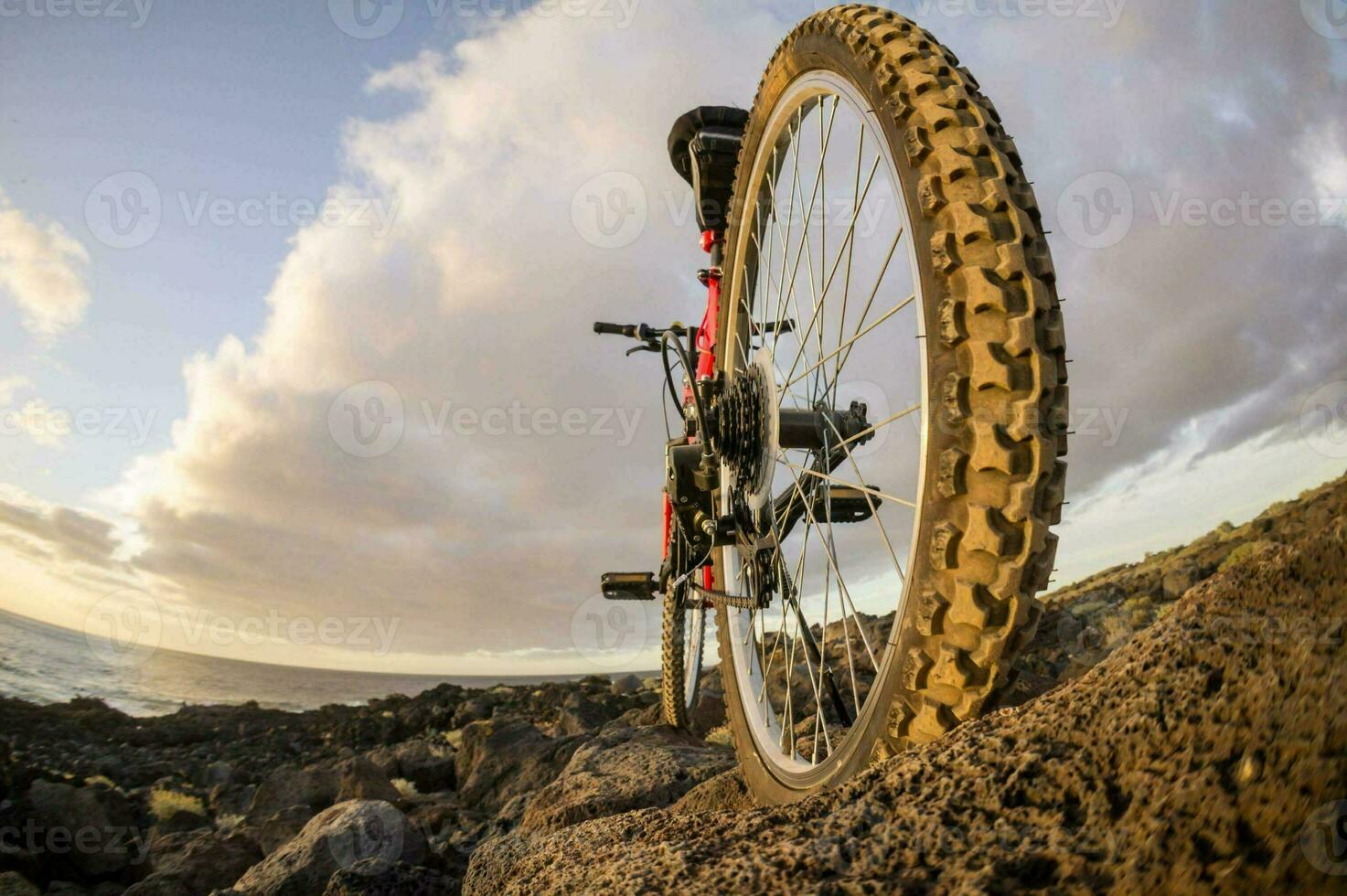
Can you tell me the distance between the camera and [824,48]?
7.33ft

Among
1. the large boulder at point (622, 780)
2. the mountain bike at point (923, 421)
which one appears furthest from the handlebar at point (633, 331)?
the large boulder at point (622, 780)

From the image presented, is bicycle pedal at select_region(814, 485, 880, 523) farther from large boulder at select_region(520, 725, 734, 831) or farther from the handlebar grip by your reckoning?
the handlebar grip

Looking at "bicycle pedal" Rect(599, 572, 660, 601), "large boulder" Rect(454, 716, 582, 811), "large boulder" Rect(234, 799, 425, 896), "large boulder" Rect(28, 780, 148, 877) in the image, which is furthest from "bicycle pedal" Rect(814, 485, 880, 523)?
"large boulder" Rect(28, 780, 148, 877)

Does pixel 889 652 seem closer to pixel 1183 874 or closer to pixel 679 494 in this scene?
pixel 1183 874

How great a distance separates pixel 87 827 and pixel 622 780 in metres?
5.28

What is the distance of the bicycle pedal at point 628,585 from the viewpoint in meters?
4.41

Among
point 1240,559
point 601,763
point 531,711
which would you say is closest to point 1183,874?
point 1240,559

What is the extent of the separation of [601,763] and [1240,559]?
330 cm

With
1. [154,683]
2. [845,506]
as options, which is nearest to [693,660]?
[845,506]

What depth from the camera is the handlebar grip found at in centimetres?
464

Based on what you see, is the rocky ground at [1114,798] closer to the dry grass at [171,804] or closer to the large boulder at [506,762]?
the large boulder at [506,762]

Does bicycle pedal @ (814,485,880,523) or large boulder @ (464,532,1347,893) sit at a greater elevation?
bicycle pedal @ (814,485,880,523)

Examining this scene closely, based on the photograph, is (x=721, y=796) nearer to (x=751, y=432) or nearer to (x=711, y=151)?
(x=751, y=432)

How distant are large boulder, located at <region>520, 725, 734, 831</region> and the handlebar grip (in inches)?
100
